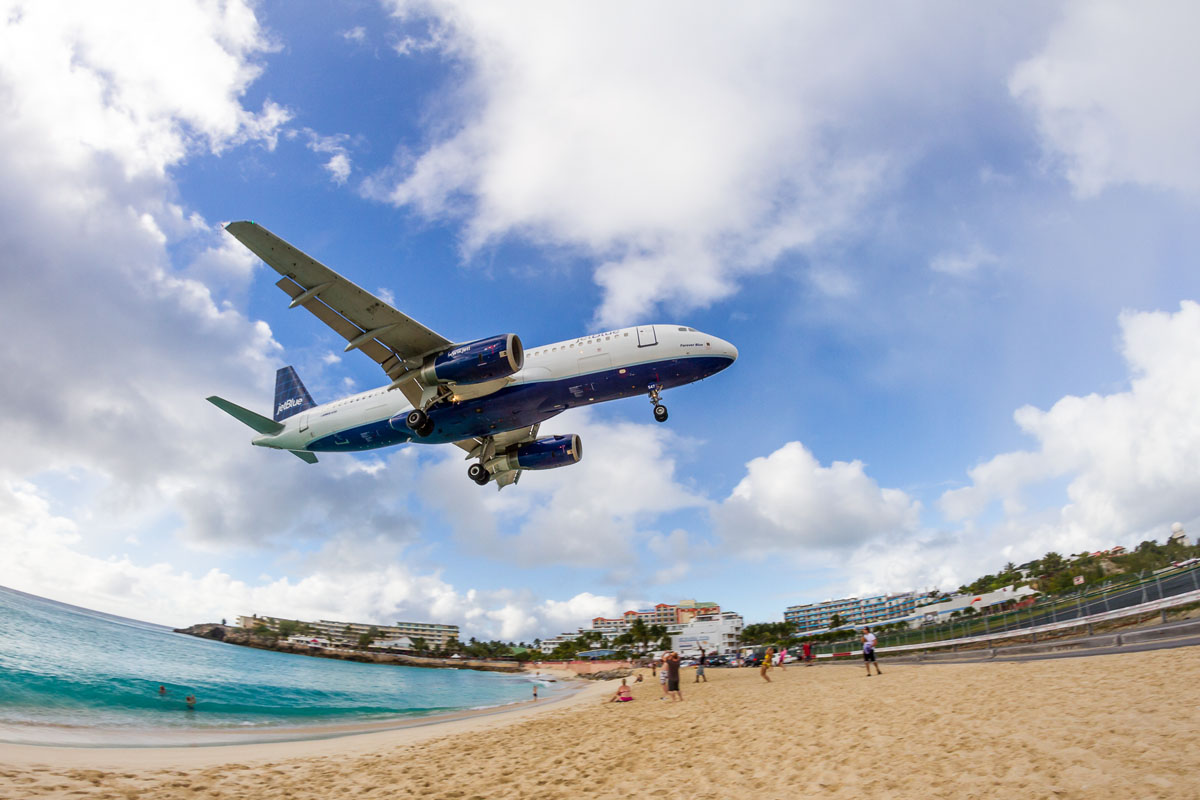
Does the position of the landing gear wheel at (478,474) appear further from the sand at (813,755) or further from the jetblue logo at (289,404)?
the sand at (813,755)

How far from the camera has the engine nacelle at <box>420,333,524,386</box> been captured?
2216 cm

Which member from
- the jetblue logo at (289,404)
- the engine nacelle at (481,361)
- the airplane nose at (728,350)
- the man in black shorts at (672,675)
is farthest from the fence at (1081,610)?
the jetblue logo at (289,404)

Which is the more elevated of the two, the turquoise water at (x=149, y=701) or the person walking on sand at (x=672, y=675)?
the person walking on sand at (x=672, y=675)

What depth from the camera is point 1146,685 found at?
32.4ft

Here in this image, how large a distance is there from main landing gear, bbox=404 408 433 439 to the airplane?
4 cm

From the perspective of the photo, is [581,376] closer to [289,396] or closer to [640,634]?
[289,396]

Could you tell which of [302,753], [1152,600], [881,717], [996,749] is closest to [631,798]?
[996,749]

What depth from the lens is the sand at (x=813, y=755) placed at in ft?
23.0

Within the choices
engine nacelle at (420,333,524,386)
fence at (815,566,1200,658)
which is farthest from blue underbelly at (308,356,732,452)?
fence at (815,566,1200,658)

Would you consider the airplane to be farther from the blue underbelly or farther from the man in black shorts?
the man in black shorts

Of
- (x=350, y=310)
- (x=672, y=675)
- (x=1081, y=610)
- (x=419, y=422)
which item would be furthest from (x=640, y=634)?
(x=350, y=310)

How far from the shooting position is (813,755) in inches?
362

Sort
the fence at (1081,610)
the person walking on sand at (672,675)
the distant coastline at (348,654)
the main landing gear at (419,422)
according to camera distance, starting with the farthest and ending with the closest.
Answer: the distant coastline at (348,654) < the main landing gear at (419,422) < the fence at (1081,610) < the person walking on sand at (672,675)

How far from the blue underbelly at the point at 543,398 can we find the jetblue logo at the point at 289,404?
35.2 feet
